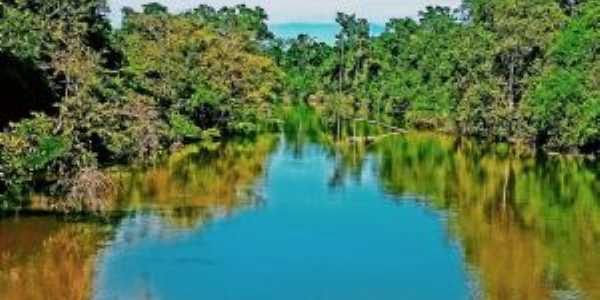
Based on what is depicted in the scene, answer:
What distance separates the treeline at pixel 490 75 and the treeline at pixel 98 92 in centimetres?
1785

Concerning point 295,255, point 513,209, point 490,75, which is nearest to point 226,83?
point 490,75

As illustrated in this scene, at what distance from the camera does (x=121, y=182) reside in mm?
50812

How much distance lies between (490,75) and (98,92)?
42237 mm

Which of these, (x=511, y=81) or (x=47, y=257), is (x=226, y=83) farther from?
(x=47, y=257)

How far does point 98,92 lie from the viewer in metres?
51.0

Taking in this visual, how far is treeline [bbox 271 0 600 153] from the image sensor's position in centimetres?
7169

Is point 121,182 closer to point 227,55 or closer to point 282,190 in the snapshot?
point 282,190

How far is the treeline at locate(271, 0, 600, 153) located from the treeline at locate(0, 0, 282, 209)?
1785 cm

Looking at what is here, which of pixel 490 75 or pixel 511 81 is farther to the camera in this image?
pixel 490 75

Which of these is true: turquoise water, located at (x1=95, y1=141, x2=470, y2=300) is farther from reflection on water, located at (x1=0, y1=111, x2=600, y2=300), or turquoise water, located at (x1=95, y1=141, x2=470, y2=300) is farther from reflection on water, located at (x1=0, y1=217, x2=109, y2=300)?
reflection on water, located at (x1=0, y1=217, x2=109, y2=300)

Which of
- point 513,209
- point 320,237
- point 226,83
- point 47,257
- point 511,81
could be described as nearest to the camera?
point 47,257

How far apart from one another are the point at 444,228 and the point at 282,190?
12658 mm

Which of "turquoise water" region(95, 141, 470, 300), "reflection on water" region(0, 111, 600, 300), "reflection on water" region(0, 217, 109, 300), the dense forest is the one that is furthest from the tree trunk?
"reflection on water" region(0, 217, 109, 300)

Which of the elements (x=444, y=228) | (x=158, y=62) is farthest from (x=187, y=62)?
(x=444, y=228)
